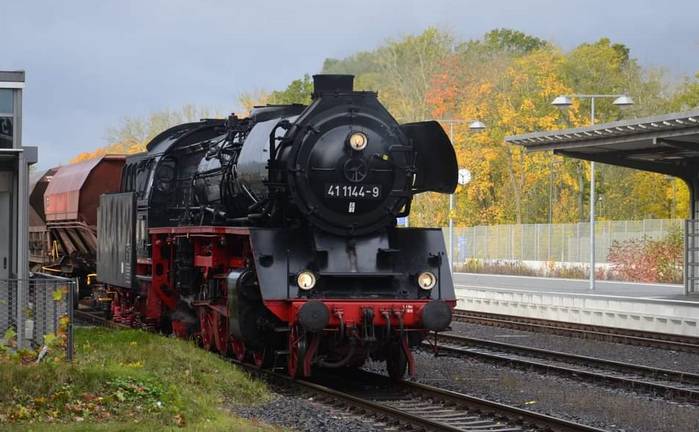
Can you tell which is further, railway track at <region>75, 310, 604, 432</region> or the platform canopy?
the platform canopy

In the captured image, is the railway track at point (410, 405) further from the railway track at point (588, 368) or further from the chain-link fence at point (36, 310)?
the chain-link fence at point (36, 310)

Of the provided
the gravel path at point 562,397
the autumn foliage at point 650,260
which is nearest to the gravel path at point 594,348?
the gravel path at point 562,397

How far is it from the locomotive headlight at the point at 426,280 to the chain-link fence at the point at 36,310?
4277mm

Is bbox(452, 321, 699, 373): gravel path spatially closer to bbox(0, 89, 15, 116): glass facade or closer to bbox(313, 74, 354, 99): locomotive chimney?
bbox(313, 74, 354, 99): locomotive chimney

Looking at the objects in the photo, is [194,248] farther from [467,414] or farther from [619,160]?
[619,160]

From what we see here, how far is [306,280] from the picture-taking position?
44.8 feet

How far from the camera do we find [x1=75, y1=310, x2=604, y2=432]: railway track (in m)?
11.3

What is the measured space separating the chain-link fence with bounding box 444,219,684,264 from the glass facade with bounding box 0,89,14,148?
29.3 metres

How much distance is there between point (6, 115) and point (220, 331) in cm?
437

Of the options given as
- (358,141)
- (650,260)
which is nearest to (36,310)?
(358,141)

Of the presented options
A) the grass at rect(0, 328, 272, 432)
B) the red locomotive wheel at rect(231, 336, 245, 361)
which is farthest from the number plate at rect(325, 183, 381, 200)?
the red locomotive wheel at rect(231, 336, 245, 361)

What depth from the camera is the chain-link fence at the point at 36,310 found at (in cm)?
1311

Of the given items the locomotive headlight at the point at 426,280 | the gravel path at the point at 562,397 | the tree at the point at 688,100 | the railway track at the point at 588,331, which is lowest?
the gravel path at the point at 562,397

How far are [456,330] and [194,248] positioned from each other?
27.3ft
